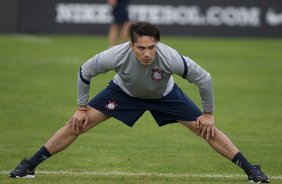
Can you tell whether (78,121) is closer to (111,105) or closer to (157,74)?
(111,105)

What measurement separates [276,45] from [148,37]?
21.8 m

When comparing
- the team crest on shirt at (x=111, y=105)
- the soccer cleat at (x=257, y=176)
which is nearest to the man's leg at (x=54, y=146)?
the team crest on shirt at (x=111, y=105)

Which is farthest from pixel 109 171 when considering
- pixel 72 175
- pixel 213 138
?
pixel 213 138

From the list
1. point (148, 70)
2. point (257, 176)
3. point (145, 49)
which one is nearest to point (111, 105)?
point (148, 70)

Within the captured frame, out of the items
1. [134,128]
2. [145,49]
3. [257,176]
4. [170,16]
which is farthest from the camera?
[170,16]

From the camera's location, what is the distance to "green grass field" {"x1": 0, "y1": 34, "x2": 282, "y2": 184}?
1073cm

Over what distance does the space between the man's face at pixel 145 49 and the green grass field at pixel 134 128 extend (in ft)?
4.94

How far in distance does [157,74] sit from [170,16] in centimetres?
2191

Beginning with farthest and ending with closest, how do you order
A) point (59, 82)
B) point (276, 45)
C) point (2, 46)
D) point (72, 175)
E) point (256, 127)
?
1. point (276, 45)
2. point (2, 46)
3. point (59, 82)
4. point (256, 127)
5. point (72, 175)

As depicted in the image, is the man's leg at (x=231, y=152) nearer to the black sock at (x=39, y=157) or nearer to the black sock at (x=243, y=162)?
the black sock at (x=243, y=162)

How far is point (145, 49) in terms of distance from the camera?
31.1 ft

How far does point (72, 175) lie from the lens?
406 inches

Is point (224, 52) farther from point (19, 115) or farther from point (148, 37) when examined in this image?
point (148, 37)

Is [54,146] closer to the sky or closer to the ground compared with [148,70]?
closer to the ground
